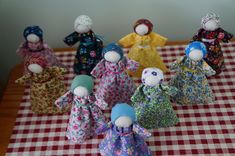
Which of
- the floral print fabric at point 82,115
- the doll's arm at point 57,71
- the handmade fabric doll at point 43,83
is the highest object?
the doll's arm at point 57,71

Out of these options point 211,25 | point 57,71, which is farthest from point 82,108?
point 211,25

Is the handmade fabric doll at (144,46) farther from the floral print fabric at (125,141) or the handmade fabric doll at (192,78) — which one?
the floral print fabric at (125,141)

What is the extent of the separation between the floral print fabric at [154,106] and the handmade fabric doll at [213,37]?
0.22 m

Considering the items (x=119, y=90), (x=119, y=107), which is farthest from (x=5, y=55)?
(x=119, y=107)

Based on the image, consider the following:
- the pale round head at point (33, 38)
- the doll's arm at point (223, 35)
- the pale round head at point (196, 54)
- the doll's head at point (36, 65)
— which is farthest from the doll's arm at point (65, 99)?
the doll's arm at point (223, 35)

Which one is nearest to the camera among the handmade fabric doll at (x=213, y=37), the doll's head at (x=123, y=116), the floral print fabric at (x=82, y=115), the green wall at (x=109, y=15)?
the doll's head at (x=123, y=116)

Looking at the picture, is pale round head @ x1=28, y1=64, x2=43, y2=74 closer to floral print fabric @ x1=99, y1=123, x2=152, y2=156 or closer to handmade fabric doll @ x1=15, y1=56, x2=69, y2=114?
handmade fabric doll @ x1=15, y1=56, x2=69, y2=114

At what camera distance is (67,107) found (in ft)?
3.63

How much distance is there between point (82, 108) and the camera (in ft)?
3.25

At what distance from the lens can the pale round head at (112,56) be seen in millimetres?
1005

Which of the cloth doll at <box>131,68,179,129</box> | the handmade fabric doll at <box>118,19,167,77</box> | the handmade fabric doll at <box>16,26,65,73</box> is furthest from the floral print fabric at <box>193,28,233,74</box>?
the handmade fabric doll at <box>16,26,65,73</box>

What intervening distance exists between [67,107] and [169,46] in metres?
0.43

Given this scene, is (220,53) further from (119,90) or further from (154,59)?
(119,90)

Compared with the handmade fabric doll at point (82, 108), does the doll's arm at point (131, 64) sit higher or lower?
higher
